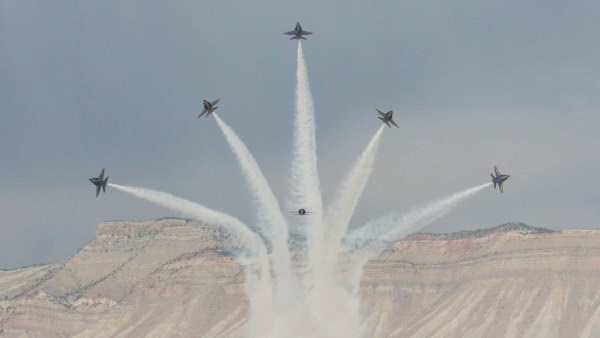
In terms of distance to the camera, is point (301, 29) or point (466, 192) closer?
point (301, 29)

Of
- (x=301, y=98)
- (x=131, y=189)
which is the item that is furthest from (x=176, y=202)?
(x=301, y=98)

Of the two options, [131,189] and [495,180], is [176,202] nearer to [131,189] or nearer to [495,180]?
[131,189]

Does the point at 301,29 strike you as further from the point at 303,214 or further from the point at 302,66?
the point at 303,214

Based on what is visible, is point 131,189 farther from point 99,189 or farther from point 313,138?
point 313,138

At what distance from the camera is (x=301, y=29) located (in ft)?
601

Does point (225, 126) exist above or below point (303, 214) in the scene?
above

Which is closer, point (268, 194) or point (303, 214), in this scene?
point (303, 214)

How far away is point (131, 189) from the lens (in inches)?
7525

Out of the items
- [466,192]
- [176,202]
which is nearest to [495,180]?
[466,192]

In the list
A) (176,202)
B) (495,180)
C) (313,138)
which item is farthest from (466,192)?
(176,202)

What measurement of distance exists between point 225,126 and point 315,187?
1374cm

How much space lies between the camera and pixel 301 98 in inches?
7613

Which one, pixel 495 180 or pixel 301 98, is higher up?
pixel 301 98

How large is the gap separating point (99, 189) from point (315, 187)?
28.4 metres
